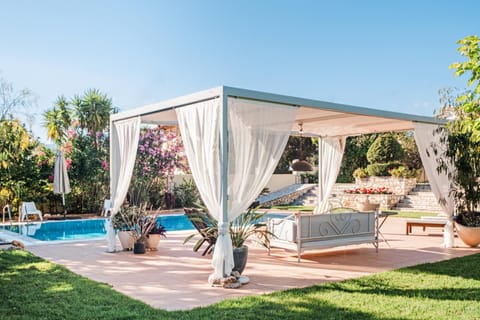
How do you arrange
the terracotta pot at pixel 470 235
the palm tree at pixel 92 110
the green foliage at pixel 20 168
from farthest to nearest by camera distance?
the palm tree at pixel 92 110, the green foliage at pixel 20 168, the terracotta pot at pixel 470 235

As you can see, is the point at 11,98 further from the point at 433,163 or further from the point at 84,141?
the point at 433,163

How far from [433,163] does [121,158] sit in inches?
251

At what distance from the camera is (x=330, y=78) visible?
32.4 metres

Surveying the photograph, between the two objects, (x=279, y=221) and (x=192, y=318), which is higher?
(x=279, y=221)

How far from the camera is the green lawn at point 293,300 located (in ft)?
14.7

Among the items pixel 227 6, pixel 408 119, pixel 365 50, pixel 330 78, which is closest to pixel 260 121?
pixel 408 119

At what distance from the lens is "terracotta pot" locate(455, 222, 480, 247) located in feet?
29.0

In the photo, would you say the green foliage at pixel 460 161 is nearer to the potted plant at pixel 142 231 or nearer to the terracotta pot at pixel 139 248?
→ the potted plant at pixel 142 231

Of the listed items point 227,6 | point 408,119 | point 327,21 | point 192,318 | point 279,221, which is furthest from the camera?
point 327,21

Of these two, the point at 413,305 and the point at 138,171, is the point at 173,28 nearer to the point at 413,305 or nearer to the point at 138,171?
the point at 138,171

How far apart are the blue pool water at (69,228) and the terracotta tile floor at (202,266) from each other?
7.77 feet

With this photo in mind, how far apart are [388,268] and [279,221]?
6.47ft

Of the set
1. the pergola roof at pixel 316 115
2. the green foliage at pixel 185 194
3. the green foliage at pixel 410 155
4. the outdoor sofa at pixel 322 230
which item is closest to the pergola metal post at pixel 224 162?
the pergola roof at pixel 316 115

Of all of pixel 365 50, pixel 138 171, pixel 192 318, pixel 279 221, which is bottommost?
pixel 192 318
